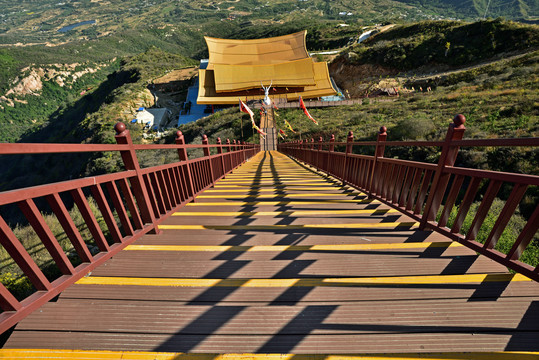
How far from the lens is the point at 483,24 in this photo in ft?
123

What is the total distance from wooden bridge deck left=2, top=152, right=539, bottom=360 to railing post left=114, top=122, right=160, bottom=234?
25 cm

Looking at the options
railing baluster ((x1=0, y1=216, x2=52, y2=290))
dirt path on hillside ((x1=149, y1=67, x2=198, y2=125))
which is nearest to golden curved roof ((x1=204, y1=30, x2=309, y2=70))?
dirt path on hillside ((x1=149, y1=67, x2=198, y2=125))

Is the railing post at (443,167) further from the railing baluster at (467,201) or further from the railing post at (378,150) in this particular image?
the railing post at (378,150)

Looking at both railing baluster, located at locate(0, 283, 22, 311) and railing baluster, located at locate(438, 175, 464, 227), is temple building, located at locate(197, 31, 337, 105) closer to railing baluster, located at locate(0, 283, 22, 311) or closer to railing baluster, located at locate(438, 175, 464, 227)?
railing baluster, located at locate(438, 175, 464, 227)

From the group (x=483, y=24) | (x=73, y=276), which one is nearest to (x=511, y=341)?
(x=73, y=276)

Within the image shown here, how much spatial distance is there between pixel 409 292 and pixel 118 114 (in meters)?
45.2

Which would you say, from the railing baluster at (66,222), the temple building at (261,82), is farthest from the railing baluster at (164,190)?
the temple building at (261,82)

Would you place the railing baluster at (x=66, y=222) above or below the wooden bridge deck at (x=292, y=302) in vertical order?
above

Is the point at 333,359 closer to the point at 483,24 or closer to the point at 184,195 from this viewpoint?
the point at 184,195

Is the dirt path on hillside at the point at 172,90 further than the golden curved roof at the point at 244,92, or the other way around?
the dirt path on hillside at the point at 172,90

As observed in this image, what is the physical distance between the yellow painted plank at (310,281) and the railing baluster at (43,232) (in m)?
0.20

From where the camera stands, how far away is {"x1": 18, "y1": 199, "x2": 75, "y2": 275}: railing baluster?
140 centimetres

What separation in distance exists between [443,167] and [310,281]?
1996 mm

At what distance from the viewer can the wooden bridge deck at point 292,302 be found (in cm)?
134
